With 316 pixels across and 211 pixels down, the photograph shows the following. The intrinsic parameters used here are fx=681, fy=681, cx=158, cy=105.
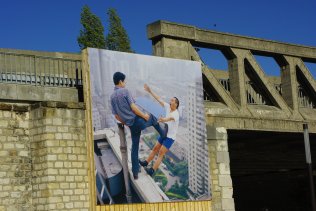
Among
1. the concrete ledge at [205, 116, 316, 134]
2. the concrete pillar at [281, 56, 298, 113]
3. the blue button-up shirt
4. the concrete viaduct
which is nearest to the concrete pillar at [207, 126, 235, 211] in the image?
the concrete viaduct

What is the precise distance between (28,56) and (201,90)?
5.96 metres

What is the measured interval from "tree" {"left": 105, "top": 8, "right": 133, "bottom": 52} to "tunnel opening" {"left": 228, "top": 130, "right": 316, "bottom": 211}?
38.4ft

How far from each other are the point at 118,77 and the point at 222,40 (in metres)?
5.19

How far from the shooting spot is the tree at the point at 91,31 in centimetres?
4644

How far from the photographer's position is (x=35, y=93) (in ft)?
60.9

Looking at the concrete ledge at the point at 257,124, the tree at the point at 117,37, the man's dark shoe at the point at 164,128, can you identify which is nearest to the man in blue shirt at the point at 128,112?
the man's dark shoe at the point at 164,128

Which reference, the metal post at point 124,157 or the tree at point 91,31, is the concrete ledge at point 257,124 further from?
the tree at point 91,31

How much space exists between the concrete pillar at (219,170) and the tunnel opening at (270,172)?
5.58m

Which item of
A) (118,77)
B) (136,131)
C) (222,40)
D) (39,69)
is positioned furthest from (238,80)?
(39,69)

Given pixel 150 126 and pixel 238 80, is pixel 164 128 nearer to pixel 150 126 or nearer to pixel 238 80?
pixel 150 126

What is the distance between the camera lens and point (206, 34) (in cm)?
2300

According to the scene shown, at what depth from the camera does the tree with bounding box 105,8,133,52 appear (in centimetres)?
4634

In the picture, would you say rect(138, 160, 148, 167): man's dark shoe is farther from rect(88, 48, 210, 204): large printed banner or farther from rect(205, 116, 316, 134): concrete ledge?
rect(205, 116, 316, 134): concrete ledge

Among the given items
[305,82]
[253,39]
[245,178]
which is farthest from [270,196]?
[253,39]
